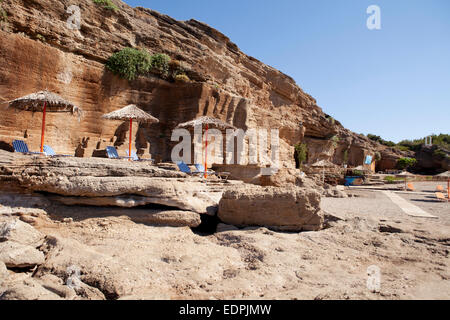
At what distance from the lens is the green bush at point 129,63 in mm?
13461

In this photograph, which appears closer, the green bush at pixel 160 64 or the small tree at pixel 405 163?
the green bush at pixel 160 64

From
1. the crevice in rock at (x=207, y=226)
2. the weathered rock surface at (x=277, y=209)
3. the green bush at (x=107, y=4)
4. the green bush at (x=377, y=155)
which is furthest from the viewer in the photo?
the green bush at (x=377, y=155)

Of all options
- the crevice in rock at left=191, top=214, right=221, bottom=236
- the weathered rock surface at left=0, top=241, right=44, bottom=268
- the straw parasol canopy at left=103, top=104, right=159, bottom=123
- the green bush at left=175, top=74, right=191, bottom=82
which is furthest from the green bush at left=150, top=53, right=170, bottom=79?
the weathered rock surface at left=0, top=241, right=44, bottom=268

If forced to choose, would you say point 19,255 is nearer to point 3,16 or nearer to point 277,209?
point 277,209

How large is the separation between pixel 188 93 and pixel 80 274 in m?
13.5

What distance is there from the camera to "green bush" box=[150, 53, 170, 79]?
1525 centimetres

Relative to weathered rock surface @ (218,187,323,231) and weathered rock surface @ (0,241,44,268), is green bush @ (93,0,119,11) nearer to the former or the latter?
weathered rock surface @ (218,187,323,231)

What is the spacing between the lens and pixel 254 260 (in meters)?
3.86

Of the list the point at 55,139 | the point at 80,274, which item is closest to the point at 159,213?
the point at 80,274

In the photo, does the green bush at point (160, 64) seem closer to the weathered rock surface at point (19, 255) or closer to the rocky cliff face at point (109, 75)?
the rocky cliff face at point (109, 75)

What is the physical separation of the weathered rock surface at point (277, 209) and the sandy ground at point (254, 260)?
275 mm

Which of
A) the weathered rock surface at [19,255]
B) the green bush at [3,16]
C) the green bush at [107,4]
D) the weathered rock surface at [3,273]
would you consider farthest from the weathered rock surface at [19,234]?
the green bush at [107,4]

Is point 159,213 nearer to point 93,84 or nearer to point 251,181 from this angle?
point 251,181

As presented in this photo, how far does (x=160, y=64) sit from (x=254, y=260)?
46.0 ft
